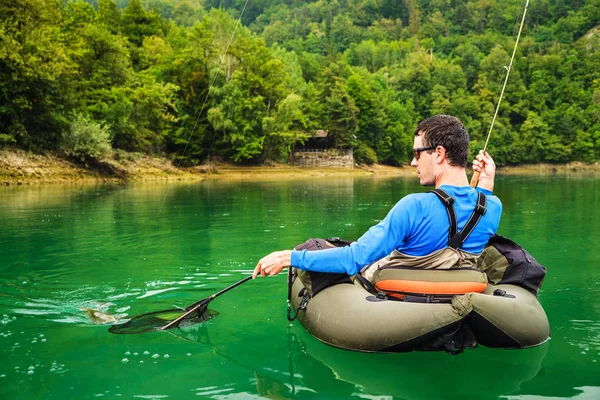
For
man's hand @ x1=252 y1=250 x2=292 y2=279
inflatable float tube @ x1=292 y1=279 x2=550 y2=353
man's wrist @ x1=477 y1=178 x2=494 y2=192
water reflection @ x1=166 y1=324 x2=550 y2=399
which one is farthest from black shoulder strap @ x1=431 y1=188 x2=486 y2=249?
man's hand @ x1=252 y1=250 x2=292 y2=279

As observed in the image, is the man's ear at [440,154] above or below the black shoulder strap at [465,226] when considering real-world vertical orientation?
above

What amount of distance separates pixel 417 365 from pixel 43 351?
11.6 ft

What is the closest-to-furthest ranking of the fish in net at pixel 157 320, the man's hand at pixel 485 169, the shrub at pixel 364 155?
the man's hand at pixel 485 169, the fish in net at pixel 157 320, the shrub at pixel 364 155

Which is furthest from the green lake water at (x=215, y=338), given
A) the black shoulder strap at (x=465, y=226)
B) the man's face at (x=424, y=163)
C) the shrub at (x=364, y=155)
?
the shrub at (x=364, y=155)

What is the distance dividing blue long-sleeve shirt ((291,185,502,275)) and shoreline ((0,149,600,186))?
33628mm

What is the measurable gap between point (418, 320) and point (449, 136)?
62.3 inches

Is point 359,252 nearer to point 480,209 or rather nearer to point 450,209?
point 450,209

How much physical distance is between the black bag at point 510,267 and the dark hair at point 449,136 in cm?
117

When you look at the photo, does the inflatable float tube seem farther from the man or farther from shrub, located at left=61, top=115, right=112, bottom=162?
shrub, located at left=61, top=115, right=112, bottom=162

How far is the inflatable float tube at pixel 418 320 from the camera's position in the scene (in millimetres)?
4484

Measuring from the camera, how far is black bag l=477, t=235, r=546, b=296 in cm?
524

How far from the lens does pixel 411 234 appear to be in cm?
459

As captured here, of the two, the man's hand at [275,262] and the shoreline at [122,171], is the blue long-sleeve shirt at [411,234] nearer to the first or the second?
the man's hand at [275,262]

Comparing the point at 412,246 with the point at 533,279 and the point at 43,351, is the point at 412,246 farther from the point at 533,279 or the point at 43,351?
the point at 43,351
